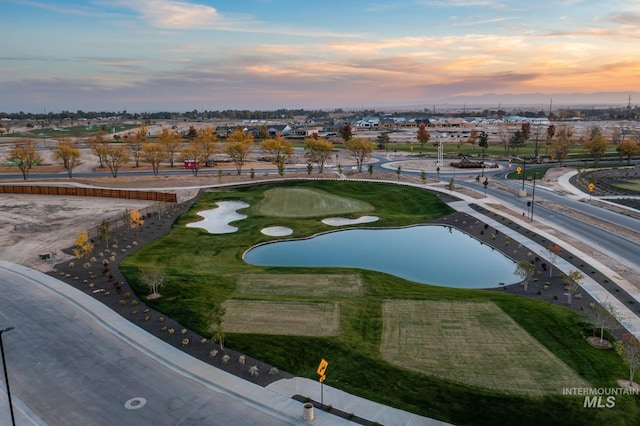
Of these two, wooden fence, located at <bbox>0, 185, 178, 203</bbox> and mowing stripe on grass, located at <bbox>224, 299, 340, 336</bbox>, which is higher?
wooden fence, located at <bbox>0, 185, 178, 203</bbox>

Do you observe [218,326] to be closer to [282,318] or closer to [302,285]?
[282,318]

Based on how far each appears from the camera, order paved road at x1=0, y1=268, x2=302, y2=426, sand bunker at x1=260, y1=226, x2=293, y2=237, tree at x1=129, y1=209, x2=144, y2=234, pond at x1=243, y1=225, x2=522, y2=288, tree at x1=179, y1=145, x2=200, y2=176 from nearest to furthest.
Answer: paved road at x1=0, y1=268, x2=302, y2=426 < pond at x1=243, y1=225, x2=522, y2=288 < tree at x1=129, y1=209, x2=144, y2=234 < sand bunker at x1=260, y1=226, x2=293, y2=237 < tree at x1=179, y1=145, x2=200, y2=176

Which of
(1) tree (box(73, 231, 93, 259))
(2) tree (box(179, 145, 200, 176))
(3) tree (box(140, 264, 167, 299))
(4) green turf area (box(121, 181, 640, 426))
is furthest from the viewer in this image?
(2) tree (box(179, 145, 200, 176))

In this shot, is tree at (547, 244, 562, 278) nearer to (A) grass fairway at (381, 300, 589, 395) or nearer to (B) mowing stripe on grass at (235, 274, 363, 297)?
(A) grass fairway at (381, 300, 589, 395)

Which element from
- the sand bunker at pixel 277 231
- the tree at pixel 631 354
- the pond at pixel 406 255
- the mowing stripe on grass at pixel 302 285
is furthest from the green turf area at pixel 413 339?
the sand bunker at pixel 277 231

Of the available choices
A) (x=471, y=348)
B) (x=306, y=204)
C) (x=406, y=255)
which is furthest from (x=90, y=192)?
(x=471, y=348)

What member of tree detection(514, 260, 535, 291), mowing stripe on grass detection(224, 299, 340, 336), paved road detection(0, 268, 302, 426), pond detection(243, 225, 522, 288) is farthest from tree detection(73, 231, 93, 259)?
tree detection(514, 260, 535, 291)
